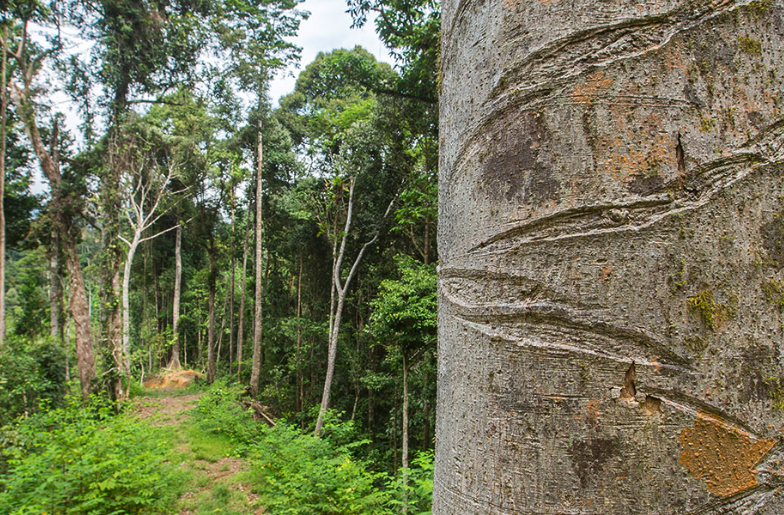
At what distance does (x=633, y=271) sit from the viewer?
46 centimetres

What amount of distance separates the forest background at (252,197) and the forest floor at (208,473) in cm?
150

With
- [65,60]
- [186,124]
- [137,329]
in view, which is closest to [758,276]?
[65,60]

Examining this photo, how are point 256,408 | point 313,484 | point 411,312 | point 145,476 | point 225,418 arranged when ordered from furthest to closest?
point 256,408 < point 225,418 < point 411,312 < point 313,484 < point 145,476

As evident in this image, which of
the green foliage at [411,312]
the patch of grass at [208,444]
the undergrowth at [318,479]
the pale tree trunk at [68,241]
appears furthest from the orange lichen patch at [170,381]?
the green foliage at [411,312]

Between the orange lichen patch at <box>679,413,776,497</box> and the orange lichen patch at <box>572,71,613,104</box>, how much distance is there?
366 millimetres

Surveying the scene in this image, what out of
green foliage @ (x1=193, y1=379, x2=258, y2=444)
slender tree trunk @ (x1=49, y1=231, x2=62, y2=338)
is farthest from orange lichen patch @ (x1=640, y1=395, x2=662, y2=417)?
slender tree trunk @ (x1=49, y1=231, x2=62, y2=338)

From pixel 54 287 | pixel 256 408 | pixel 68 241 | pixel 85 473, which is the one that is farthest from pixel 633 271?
pixel 54 287

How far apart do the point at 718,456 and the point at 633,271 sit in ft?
0.69

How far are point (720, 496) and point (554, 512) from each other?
169 millimetres

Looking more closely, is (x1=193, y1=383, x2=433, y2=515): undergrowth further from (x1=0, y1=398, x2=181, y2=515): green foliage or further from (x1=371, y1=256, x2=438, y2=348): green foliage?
(x1=371, y1=256, x2=438, y2=348): green foliage

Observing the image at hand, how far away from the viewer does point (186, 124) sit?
16219mm

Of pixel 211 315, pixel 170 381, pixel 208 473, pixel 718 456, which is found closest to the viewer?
pixel 718 456

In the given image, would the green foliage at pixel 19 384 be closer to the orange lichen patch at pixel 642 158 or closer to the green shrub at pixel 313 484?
the green shrub at pixel 313 484

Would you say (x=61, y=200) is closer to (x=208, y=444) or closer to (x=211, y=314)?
(x=208, y=444)
